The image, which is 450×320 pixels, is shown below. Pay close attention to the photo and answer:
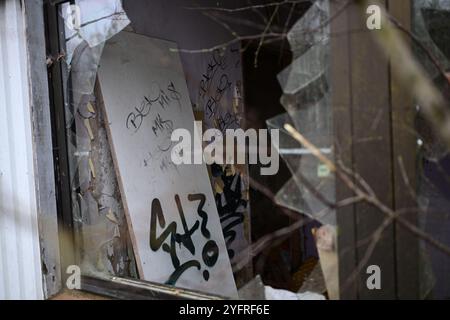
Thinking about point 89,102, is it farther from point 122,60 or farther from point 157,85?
point 157,85

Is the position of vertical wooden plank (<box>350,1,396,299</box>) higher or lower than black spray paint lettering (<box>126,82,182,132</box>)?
lower

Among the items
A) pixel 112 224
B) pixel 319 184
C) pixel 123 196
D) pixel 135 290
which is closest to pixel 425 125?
pixel 319 184

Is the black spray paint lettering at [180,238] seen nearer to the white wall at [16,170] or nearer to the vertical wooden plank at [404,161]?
the white wall at [16,170]

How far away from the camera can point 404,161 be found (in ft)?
3.57

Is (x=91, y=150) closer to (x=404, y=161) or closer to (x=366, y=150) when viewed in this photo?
(x=366, y=150)

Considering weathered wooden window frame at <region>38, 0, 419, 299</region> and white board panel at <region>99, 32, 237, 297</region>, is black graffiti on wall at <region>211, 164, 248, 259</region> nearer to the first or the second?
white board panel at <region>99, 32, 237, 297</region>

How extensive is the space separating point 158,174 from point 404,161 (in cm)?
168

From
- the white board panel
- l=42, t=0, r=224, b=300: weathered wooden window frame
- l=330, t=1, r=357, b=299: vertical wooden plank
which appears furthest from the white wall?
l=330, t=1, r=357, b=299: vertical wooden plank

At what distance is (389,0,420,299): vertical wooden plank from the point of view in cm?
108

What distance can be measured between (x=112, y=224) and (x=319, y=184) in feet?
4.82

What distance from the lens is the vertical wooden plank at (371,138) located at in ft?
3.58

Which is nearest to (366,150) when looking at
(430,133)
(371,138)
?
(371,138)

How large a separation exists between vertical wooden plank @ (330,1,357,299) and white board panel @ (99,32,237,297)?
112 centimetres

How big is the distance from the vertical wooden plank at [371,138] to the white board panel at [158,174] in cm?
117
